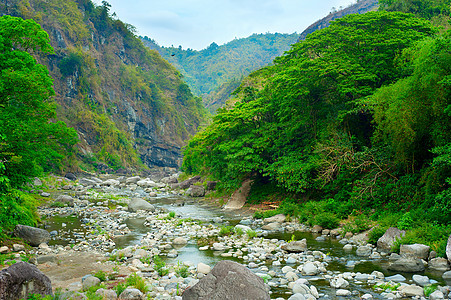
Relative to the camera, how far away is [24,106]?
36.7ft

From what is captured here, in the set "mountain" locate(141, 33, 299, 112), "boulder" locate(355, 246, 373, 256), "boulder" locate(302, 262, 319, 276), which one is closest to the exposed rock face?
"boulder" locate(355, 246, 373, 256)

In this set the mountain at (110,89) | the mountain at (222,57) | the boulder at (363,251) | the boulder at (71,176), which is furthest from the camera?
the mountain at (222,57)

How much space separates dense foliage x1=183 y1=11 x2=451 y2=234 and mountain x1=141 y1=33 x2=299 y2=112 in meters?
121

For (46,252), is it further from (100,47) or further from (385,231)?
(100,47)

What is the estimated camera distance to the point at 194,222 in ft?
50.8

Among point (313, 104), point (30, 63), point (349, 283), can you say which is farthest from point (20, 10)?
point (349, 283)

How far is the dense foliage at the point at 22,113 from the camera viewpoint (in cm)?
989

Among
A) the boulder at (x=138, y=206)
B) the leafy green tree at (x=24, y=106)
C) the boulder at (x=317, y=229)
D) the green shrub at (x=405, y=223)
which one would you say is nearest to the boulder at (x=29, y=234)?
the leafy green tree at (x=24, y=106)

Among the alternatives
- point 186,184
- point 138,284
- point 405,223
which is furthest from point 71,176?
point 405,223

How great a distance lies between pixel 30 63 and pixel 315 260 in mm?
12041

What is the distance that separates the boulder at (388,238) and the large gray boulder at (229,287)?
6.09 metres

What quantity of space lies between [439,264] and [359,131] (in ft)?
30.4

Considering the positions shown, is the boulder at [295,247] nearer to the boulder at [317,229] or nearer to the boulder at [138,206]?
the boulder at [317,229]

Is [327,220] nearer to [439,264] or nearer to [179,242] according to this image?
[439,264]
